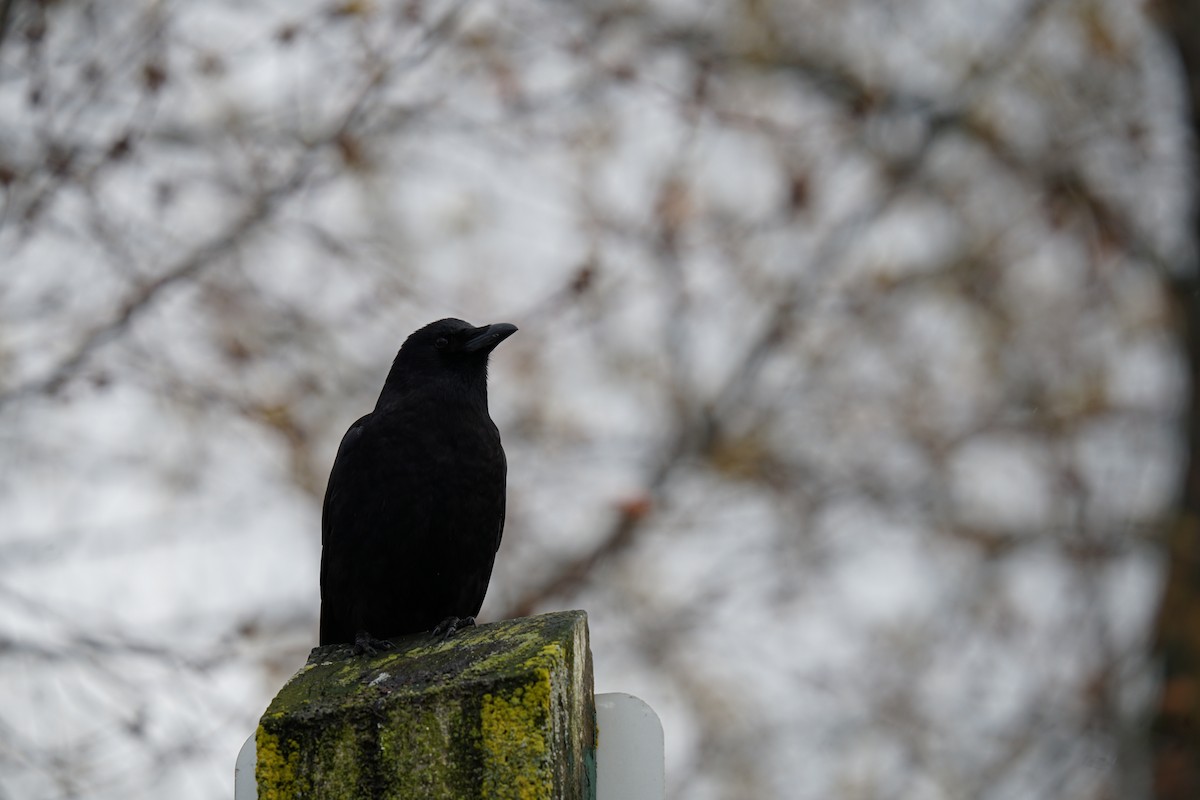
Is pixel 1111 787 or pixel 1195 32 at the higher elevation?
pixel 1195 32

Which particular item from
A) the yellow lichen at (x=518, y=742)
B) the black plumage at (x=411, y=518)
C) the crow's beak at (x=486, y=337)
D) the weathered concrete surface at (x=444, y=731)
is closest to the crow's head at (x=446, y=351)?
the crow's beak at (x=486, y=337)

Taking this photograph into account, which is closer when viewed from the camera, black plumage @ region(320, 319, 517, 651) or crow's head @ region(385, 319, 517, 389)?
black plumage @ region(320, 319, 517, 651)

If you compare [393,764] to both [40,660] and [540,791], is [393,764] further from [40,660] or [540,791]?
[40,660]

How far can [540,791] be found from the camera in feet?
6.85

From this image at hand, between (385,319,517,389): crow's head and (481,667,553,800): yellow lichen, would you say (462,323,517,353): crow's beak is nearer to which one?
(385,319,517,389): crow's head

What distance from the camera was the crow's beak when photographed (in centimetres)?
466

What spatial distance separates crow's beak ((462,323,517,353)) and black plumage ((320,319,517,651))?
0.90 ft

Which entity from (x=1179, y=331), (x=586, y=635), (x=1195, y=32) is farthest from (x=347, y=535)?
(x=1195, y=32)

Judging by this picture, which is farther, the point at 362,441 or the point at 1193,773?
the point at 1193,773

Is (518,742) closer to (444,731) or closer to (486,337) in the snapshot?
(444,731)

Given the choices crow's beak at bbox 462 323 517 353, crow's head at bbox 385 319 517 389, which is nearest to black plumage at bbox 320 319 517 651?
crow's head at bbox 385 319 517 389

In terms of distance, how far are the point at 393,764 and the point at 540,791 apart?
236 mm

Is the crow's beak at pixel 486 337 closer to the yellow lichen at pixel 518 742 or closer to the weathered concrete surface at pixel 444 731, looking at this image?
the weathered concrete surface at pixel 444 731

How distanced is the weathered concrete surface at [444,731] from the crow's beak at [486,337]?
242cm
